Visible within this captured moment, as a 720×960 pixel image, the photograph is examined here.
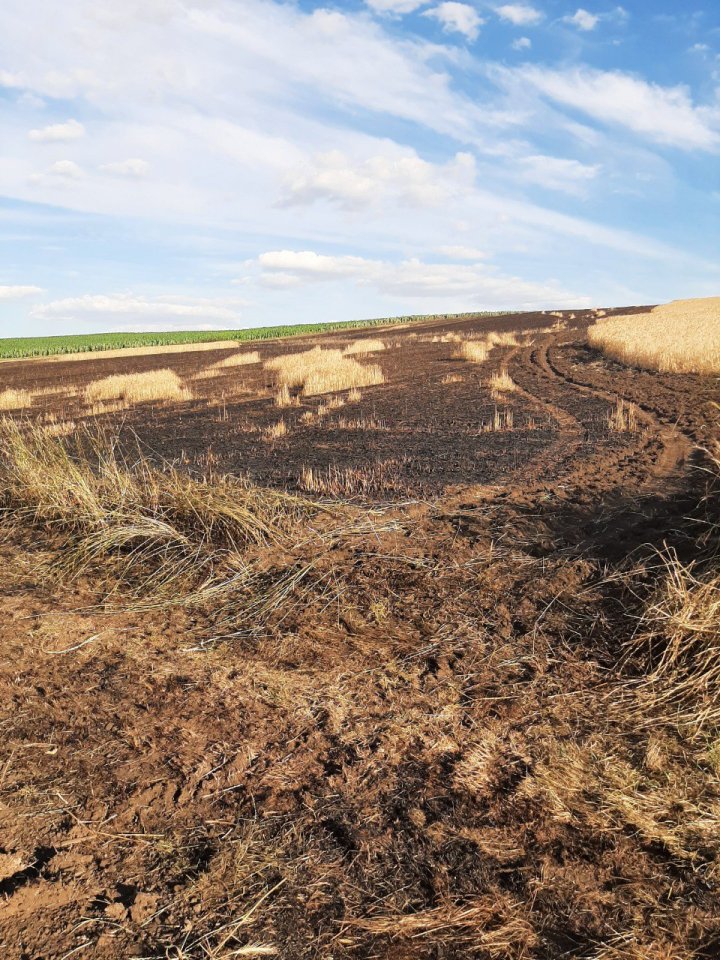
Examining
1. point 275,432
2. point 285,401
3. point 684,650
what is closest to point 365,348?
point 285,401

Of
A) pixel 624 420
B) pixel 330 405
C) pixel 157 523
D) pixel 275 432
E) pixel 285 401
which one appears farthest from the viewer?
pixel 285 401

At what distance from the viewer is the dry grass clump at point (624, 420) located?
384 inches

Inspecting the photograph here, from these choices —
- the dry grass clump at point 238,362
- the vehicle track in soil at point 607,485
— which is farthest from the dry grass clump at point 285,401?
the dry grass clump at point 238,362

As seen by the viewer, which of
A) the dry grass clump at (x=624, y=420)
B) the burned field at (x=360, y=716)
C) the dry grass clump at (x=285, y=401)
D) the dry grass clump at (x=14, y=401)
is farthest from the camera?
the dry grass clump at (x=14, y=401)

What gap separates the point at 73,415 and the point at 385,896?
14.3m

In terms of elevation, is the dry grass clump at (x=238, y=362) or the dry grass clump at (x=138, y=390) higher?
the dry grass clump at (x=238, y=362)

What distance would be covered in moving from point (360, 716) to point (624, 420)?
8.65 meters

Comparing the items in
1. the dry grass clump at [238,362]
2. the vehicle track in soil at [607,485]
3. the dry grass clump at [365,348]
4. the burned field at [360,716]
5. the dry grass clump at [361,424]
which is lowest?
the burned field at [360,716]

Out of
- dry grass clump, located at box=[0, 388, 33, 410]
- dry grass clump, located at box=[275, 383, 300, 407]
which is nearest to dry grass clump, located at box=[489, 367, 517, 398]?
dry grass clump, located at box=[275, 383, 300, 407]

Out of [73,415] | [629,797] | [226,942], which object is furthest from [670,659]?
[73,415]

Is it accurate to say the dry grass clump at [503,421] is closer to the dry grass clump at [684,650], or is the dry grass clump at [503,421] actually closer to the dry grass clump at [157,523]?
the dry grass clump at [157,523]

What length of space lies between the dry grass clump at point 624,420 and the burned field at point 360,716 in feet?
8.76

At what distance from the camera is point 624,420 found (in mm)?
10297

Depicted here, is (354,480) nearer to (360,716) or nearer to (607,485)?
(607,485)
